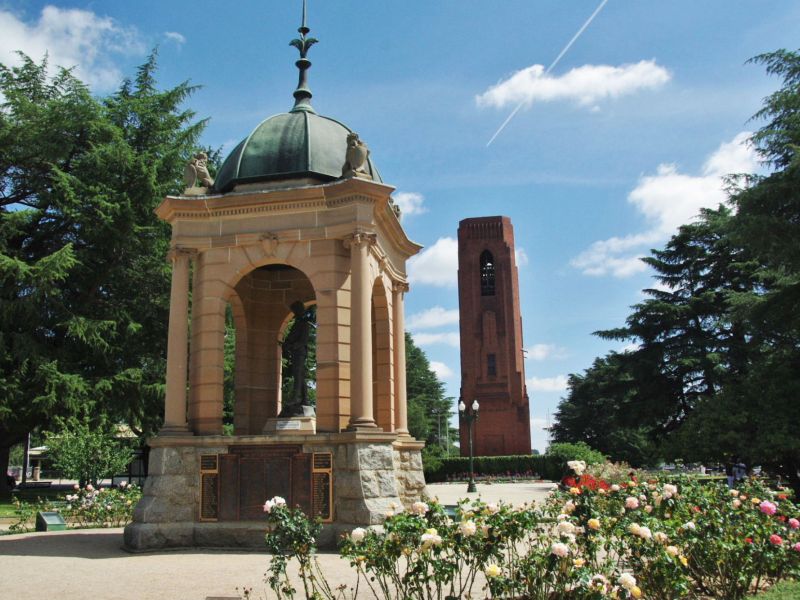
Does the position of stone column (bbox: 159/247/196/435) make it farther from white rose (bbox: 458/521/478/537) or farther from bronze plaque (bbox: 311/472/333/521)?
white rose (bbox: 458/521/478/537)

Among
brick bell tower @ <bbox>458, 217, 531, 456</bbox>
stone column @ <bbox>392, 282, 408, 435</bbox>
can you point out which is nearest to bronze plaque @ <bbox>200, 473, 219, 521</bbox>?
stone column @ <bbox>392, 282, 408, 435</bbox>

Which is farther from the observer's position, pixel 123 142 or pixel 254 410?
pixel 123 142

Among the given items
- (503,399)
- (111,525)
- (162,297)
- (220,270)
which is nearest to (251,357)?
(220,270)

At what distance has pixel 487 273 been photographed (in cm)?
6806

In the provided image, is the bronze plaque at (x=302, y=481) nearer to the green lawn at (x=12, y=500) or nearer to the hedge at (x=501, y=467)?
the green lawn at (x=12, y=500)

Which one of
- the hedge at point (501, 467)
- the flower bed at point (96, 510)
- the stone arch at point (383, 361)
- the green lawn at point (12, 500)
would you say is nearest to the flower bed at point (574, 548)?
the stone arch at point (383, 361)

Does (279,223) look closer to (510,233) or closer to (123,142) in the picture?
(123,142)

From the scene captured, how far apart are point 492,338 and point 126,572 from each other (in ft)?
191

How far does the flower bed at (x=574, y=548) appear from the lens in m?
5.59

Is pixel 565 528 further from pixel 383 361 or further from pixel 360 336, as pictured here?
pixel 383 361

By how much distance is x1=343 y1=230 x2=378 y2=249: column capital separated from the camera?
1134cm

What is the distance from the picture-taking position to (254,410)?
45.5ft

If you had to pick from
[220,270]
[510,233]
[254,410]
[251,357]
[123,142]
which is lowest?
[254,410]

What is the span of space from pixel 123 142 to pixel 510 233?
46916 millimetres
